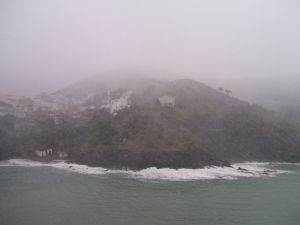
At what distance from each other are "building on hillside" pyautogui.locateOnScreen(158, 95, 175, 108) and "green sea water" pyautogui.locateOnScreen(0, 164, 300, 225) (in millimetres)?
61196

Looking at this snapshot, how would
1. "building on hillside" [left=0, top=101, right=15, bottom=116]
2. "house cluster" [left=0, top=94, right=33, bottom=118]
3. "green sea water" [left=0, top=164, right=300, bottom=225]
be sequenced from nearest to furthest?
1. "green sea water" [left=0, top=164, right=300, bottom=225]
2. "building on hillside" [left=0, top=101, right=15, bottom=116]
3. "house cluster" [left=0, top=94, right=33, bottom=118]

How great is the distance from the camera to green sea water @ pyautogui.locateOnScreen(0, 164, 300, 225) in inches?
1757

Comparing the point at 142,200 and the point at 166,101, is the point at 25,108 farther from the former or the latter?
the point at 142,200

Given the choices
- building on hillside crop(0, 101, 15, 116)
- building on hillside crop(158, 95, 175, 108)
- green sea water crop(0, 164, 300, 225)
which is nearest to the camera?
green sea water crop(0, 164, 300, 225)

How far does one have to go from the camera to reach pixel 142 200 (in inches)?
2197

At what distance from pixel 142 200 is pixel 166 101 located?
3391 inches

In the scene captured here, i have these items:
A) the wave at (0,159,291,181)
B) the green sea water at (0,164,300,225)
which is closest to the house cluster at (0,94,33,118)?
the wave at (0,159,291,181)

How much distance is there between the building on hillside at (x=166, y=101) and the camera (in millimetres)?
138000

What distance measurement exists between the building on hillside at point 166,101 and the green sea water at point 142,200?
6120 centimetres

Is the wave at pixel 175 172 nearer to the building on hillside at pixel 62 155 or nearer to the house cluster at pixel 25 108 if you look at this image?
the building on hillside at pixel 62 155

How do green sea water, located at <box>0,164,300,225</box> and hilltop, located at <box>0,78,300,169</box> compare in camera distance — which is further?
hilltop, located at <box>0,78,300,169</box>

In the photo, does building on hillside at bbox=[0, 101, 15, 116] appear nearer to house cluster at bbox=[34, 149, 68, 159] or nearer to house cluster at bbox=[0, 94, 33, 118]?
house cluster at bbox=[0, 94, 33, 118]

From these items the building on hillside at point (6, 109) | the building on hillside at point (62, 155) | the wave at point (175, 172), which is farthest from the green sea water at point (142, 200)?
the building on hillside at point (6, 109)

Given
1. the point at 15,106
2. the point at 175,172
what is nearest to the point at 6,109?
the point at 15,106
